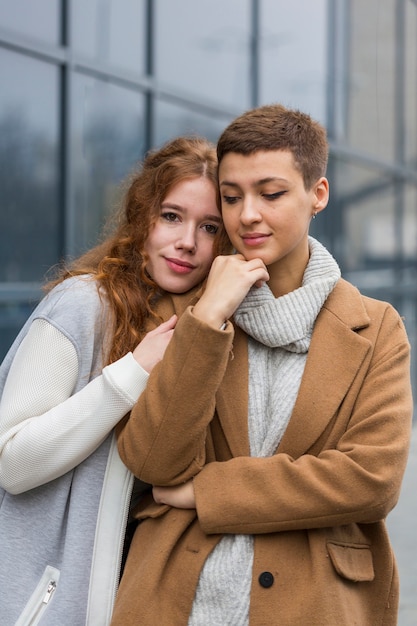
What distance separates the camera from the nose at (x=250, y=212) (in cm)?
233

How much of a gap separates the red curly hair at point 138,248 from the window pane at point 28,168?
8.86ft

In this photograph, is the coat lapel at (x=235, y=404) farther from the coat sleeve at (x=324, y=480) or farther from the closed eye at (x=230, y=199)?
the closed eye at (x=230, y=199)

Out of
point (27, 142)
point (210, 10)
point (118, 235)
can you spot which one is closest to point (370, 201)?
point (210, 10)

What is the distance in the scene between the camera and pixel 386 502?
7.54ft

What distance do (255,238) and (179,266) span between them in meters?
0.29

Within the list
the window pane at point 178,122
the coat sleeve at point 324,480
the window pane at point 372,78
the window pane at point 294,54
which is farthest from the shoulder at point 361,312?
the window pane at point 372,78

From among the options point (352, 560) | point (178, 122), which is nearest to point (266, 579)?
point (352, 560)

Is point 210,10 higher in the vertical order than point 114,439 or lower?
higher

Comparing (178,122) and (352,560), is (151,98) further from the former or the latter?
(352,560)

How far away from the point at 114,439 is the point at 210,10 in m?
5.91

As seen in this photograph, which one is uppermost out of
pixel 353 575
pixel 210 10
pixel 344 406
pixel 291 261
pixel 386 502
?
pixel 210 10

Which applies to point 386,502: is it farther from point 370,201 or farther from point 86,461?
point 370,201

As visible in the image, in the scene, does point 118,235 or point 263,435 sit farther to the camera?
point 118,235

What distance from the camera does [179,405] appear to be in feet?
7.41
